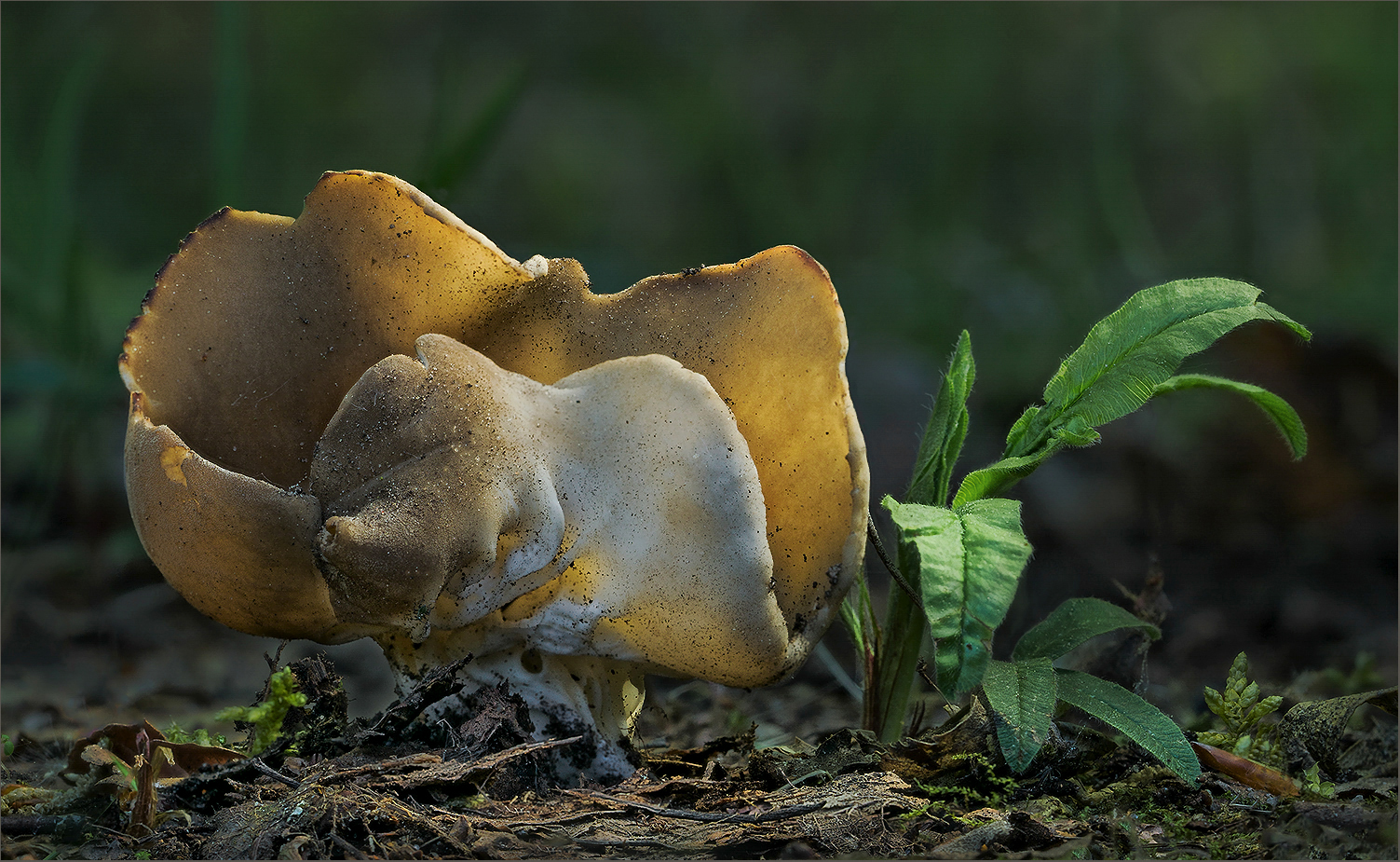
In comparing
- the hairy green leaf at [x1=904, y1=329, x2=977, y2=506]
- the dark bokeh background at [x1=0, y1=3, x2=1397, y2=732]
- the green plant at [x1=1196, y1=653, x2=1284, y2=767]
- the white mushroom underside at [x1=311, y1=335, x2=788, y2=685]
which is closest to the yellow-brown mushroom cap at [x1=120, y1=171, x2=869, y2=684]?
the white mushroom underside at [x1=311, y1=335, x2=788, y2=685]

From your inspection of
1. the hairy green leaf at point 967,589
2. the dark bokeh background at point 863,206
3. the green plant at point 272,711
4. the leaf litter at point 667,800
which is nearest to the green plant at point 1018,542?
the hairy green leaf at point 967,589

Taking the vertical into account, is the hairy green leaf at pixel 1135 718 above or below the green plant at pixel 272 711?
below

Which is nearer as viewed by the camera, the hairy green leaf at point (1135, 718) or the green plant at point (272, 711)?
the hairy green leaf at point (1135, 718)

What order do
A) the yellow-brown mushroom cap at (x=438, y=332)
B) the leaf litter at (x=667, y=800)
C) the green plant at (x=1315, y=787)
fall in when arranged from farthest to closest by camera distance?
the yellow-brown mushroom cap at (x=438, y=332) < the green plant at (x=1315, y=787) < the leaf litter at (x=667, y=800)

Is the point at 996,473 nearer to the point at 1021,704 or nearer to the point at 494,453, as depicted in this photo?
the point at 1021,704

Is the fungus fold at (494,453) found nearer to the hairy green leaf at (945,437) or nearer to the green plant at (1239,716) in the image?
the hairy green leaf at (945,437)

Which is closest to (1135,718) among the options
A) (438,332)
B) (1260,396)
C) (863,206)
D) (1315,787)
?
(1315,787)

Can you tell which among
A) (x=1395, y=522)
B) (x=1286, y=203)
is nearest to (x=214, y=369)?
(x=1395, y=522)

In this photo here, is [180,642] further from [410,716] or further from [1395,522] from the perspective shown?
[1395,522]
